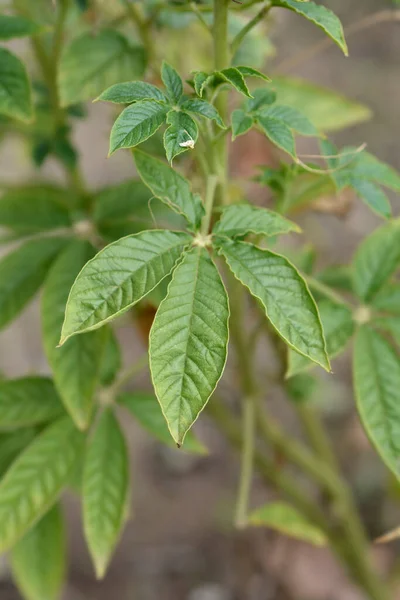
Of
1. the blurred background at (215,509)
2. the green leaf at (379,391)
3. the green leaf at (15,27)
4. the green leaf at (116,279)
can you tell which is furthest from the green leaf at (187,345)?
the blurred background at (215,509)

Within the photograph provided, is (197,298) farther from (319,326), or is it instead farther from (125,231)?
(125,231)

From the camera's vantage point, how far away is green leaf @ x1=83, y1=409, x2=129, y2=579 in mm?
747

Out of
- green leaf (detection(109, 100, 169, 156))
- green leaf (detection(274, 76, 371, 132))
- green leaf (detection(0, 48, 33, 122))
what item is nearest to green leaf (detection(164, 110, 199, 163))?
green leaf (detection(109, 100, 169, 156))

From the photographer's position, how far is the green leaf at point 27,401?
32.1 inches

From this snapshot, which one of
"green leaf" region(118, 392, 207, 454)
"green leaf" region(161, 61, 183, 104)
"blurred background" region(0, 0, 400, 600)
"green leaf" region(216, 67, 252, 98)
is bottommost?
"blurred background" region(0, 0, 400, 600)

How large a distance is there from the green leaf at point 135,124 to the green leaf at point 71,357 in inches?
11.1

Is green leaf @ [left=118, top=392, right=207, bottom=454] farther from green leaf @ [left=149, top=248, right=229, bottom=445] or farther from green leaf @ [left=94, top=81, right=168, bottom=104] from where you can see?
green leaf @ [left=94, top=81, right=168, bottom=104]

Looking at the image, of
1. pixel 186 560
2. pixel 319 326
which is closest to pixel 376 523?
pixel 186 560

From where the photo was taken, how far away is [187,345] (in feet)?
1.74

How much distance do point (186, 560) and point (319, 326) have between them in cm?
129

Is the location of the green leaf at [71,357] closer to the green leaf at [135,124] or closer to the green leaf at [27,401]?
the green leaf at [27,401]

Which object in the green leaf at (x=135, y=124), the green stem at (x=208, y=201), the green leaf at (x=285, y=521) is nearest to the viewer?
the green leaf at (x=135, y=124)

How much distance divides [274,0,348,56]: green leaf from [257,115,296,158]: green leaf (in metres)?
0.08

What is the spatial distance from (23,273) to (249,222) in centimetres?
34
